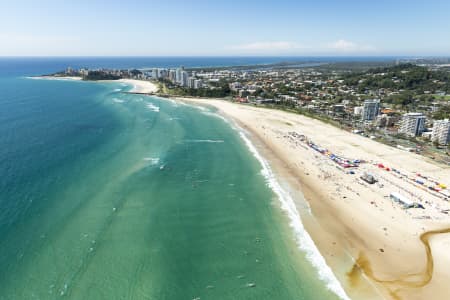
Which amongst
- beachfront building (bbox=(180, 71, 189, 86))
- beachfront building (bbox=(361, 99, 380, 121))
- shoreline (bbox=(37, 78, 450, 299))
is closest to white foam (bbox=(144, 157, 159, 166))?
shoreline (bbox=(37, 78, 450, 299))

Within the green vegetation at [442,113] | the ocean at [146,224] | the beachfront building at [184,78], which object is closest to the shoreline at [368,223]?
the ocean at [146,224]

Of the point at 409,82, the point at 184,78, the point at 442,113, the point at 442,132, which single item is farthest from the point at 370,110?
the point at 184,78

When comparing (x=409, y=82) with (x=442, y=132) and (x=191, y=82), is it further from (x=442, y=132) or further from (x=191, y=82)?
(x=191, y=82)

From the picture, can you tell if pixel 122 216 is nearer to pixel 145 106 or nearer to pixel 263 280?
pixel 263 280

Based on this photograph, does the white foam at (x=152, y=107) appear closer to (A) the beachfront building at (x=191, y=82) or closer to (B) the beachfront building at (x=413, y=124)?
(A) the beachfront building at (x=191, y=82)

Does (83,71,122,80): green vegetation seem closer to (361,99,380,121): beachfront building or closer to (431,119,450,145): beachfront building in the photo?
(361,99,380,121): beachfront building

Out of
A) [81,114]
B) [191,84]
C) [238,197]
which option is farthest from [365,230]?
[191,84]
